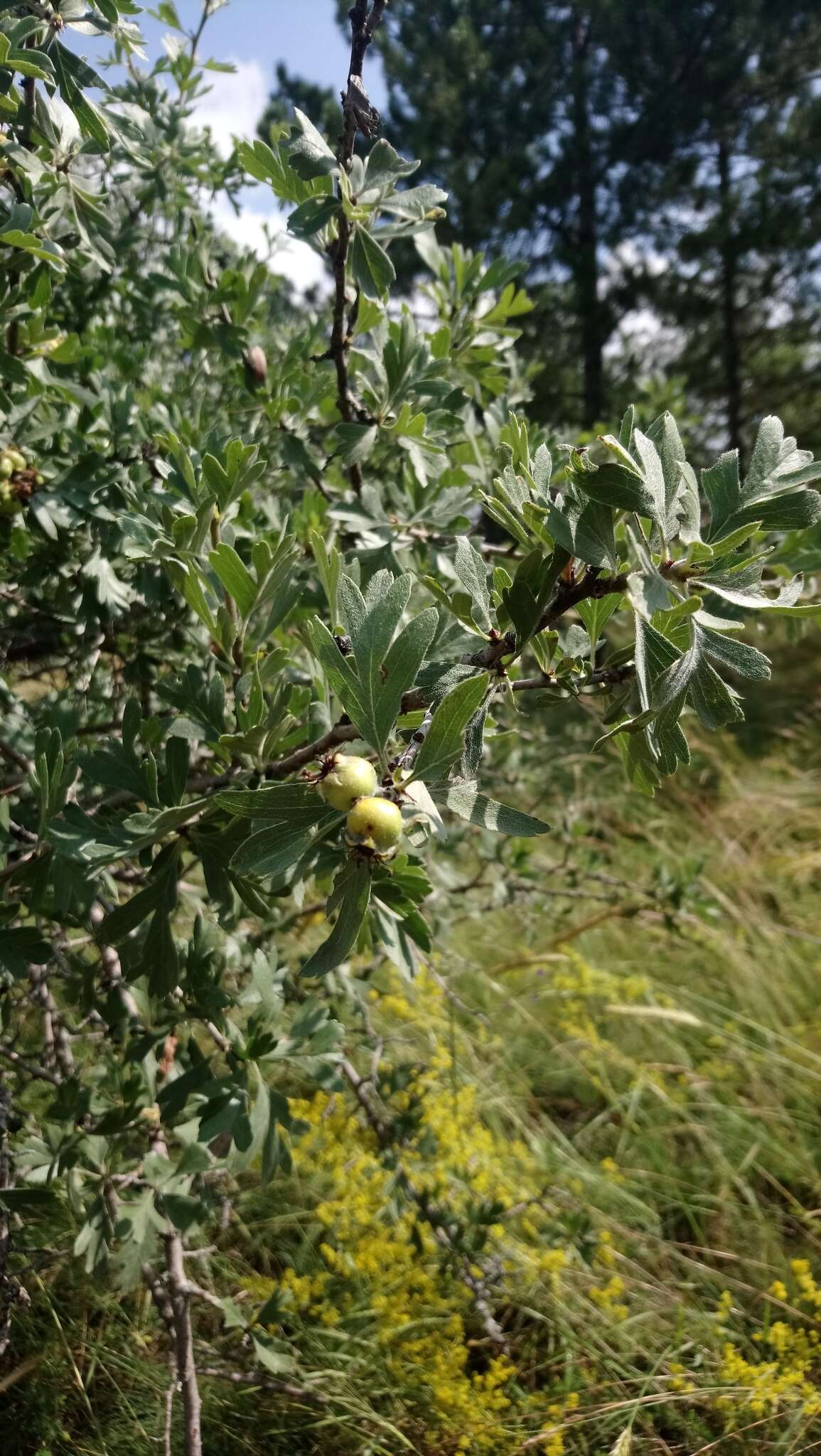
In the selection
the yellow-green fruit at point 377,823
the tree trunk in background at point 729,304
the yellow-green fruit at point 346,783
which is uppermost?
the tree trunk in background at point 729,304

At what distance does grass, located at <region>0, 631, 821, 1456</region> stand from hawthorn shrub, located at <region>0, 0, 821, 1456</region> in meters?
0.07

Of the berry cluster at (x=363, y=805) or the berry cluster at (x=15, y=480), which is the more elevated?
the berry cluster at (x=15, y=480)

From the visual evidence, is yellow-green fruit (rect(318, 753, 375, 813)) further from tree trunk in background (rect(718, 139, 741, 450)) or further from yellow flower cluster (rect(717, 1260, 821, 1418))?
tree trunk in background (rect(718, 139, 741, 450))

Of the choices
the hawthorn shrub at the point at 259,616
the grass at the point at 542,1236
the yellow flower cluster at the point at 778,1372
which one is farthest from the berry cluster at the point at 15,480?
the yellow flower cluster at the point at 778,1372

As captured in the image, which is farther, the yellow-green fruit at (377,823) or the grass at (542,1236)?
the grass at (542,1236)

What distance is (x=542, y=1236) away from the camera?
184cm

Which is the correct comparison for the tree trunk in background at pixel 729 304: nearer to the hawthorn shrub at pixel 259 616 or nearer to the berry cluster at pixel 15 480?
the hawthorn shrub at pixel 259 616

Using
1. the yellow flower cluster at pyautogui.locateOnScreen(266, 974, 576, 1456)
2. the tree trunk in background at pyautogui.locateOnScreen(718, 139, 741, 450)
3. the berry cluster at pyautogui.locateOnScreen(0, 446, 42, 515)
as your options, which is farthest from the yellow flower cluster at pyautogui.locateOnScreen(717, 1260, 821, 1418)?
the tree trunk in background at pyautogui.locateOnScreen(718, 139, 741, 450)

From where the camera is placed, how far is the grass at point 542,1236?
1.57 m

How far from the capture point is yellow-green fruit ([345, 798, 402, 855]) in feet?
2.00

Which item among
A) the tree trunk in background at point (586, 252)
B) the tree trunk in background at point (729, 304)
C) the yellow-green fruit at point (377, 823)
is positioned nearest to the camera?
the yellow-green fruit at point (377, 823)

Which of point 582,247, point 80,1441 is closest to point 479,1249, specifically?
point 80,1441

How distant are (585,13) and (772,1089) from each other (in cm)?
884

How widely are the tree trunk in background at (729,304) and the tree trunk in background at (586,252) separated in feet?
3.47
